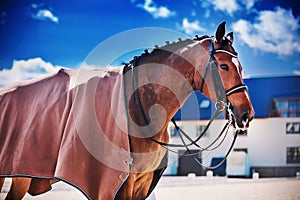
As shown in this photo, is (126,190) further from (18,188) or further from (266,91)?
(266,91)

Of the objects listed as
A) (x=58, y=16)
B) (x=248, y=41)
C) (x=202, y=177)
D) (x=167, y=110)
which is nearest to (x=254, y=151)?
(x=202, y=177)

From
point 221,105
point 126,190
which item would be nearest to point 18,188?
point 126,190

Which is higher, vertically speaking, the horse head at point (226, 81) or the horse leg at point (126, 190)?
the horse head at point (226, 81)

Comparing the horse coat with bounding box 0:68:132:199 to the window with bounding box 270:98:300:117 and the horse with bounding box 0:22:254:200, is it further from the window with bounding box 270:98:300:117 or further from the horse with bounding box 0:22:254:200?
the window with bounding box 270:98:300:117

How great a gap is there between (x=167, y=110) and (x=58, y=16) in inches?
72.0

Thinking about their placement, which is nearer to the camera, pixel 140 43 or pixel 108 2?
pixel 140 43

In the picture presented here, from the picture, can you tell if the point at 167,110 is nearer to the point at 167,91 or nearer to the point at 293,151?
the point at 167,91

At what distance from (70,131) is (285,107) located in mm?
2956

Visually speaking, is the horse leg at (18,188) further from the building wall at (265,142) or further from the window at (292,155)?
the window at (292,155)

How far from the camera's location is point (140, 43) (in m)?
2.83

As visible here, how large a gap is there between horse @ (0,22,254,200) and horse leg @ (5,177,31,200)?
492 millimetres

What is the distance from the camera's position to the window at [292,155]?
147 inches

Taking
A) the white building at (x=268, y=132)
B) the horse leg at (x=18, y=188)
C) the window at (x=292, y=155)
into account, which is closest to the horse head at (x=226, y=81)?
the horse leg at (x=18, y=188)

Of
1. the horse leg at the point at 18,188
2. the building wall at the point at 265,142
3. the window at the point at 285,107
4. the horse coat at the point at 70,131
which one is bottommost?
the horse leg at the point at 18,188
